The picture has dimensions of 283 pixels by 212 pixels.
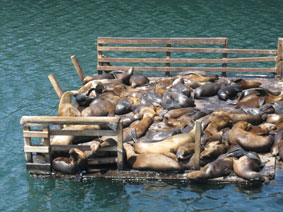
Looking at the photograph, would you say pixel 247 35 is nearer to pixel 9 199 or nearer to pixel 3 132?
pixel 3 132

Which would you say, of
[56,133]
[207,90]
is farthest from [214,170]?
[207,90]

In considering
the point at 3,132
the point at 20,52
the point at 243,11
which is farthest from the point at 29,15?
the point at 3,132

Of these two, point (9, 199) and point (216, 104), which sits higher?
point (216, 104)

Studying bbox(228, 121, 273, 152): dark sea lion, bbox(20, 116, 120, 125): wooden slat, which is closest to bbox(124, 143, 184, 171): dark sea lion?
bbox(20, 116, 120, 125): wooden slat

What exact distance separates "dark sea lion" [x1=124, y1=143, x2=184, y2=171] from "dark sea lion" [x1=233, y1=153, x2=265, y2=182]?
1.29m

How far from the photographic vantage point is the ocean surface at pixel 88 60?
1179 centimetres

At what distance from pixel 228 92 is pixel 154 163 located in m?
4.54

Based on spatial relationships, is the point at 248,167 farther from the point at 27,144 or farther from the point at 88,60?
the point at 88,60

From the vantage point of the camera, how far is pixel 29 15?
31.3 metres

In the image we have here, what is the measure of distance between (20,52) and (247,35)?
1164cm

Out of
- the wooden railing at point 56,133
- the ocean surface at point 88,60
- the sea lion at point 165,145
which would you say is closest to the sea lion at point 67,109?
the ocean surface at point 88,60

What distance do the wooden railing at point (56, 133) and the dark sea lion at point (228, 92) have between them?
454cm

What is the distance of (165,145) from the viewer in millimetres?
12648

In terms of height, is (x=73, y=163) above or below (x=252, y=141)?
below
